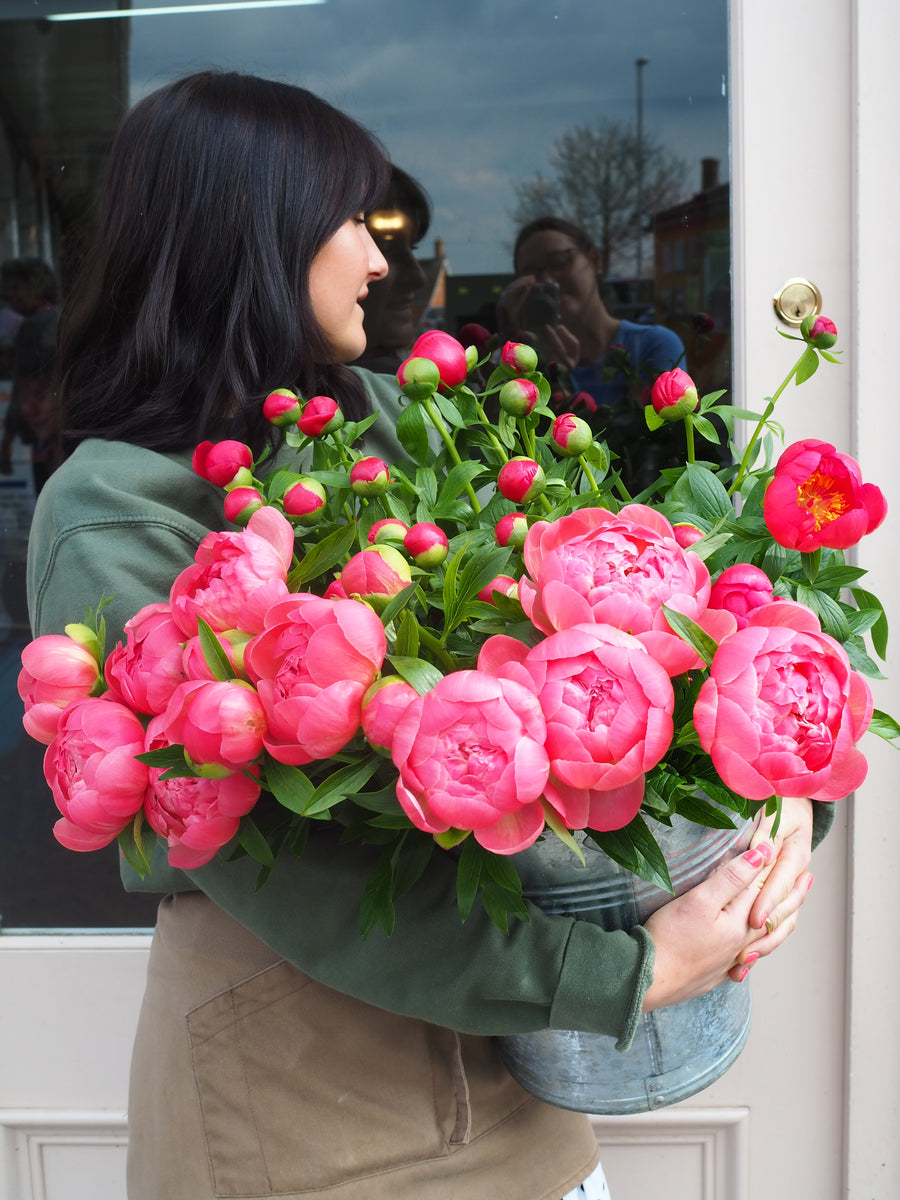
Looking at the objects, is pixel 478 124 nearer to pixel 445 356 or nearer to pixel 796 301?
pixel 796 301

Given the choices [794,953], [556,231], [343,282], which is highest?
[556,231]

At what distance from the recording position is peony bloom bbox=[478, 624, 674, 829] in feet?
1.10

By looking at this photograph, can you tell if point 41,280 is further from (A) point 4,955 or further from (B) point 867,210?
(B) point 867,210

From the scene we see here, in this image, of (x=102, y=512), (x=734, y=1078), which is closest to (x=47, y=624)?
(x=102, y=512)

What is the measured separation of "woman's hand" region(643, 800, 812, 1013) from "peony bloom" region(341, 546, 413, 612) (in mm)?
289

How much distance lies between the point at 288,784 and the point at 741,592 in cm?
20

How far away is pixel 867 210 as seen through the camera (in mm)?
989

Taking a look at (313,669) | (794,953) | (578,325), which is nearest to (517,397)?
(313,669)

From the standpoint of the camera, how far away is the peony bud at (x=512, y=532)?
432 millimetres

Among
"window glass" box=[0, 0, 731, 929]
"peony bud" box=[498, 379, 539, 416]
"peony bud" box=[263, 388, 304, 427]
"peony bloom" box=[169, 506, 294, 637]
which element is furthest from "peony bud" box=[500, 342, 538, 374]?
"window glass" box=[0, 0, 731, 929]

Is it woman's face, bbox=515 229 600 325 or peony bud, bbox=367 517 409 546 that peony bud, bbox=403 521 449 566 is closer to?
peony bud, bbox=367 517 409 546

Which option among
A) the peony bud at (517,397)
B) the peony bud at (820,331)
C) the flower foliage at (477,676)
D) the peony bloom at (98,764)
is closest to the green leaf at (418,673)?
the flower foliage at (477,676)

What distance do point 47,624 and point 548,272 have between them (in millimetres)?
705

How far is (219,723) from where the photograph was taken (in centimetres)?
36
